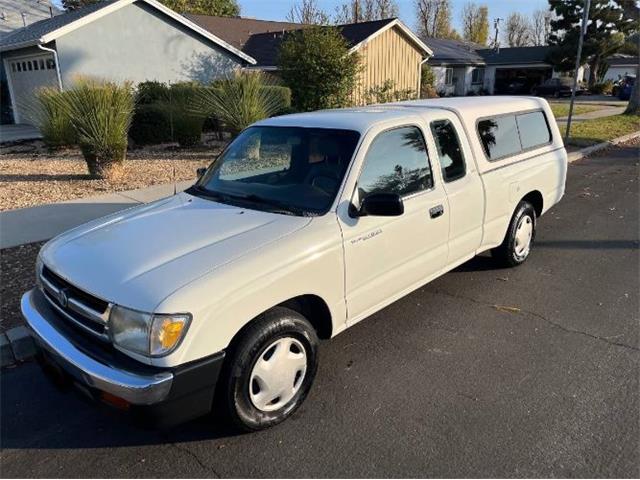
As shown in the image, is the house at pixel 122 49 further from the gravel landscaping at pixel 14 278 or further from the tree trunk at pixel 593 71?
the tree trunk at pixel 593 71

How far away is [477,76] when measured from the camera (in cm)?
4638

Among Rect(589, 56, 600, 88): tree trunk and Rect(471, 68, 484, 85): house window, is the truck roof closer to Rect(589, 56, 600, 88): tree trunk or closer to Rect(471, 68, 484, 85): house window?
Rect(471, 68, 484, 85): house window

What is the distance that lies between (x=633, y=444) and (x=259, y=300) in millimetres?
2177

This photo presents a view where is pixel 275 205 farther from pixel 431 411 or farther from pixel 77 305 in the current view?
pixel 431 411

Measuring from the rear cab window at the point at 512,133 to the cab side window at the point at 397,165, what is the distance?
98 centimetres

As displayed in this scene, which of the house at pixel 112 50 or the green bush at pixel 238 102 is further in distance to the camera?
the house at pixel 112 50

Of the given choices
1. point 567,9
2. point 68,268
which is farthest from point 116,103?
point 567,9

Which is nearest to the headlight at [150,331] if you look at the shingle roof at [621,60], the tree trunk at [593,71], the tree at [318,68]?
the tree at [318,68]

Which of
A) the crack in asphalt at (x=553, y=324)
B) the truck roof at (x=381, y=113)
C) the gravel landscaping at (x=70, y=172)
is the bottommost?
the crack in asphalt at (x=553, y=324)

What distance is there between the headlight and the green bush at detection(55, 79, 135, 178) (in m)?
7.67

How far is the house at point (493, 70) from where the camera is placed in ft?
138

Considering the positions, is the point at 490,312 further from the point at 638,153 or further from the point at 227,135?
the point at 227,135

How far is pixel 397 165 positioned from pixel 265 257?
143 cm

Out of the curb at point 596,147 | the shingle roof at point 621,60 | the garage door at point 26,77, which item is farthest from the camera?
the shingle roof at point 621,60
